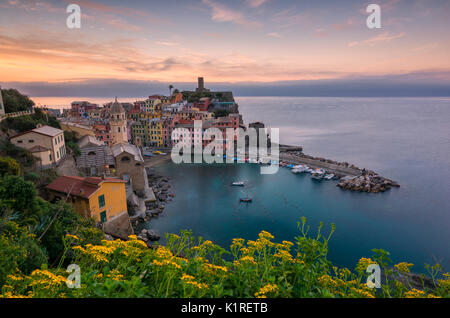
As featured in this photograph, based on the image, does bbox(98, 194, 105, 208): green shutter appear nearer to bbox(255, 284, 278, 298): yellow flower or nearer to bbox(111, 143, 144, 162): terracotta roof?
bbox(111, 143, 144, 162): terracotta roof

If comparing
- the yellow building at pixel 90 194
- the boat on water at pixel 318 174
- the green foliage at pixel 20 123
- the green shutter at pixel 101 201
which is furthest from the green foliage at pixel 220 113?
the green shutter at pixel 101 201

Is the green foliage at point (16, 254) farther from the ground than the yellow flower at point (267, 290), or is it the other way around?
the yellow flower at point (267, 290)

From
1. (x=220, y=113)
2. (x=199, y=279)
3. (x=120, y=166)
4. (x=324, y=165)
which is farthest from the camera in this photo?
(x=220, y=113)

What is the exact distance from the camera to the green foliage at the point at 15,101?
1528cm

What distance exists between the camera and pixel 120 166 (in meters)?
14.9

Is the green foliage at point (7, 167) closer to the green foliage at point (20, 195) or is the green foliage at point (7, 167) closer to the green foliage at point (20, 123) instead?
the green foliage at point (20, 195)

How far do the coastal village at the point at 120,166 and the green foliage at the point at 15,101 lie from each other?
957mm

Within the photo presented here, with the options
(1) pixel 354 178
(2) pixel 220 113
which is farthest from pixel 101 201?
(2) pixel 220 113

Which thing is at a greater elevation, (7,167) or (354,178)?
(7,167)

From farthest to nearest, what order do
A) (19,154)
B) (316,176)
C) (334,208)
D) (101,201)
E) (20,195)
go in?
(316,176) → (334,208) → (19,154) → (101,201) → (20,195)

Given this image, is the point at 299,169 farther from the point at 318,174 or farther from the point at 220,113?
the point at 220,113

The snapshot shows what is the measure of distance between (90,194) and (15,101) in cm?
1226
